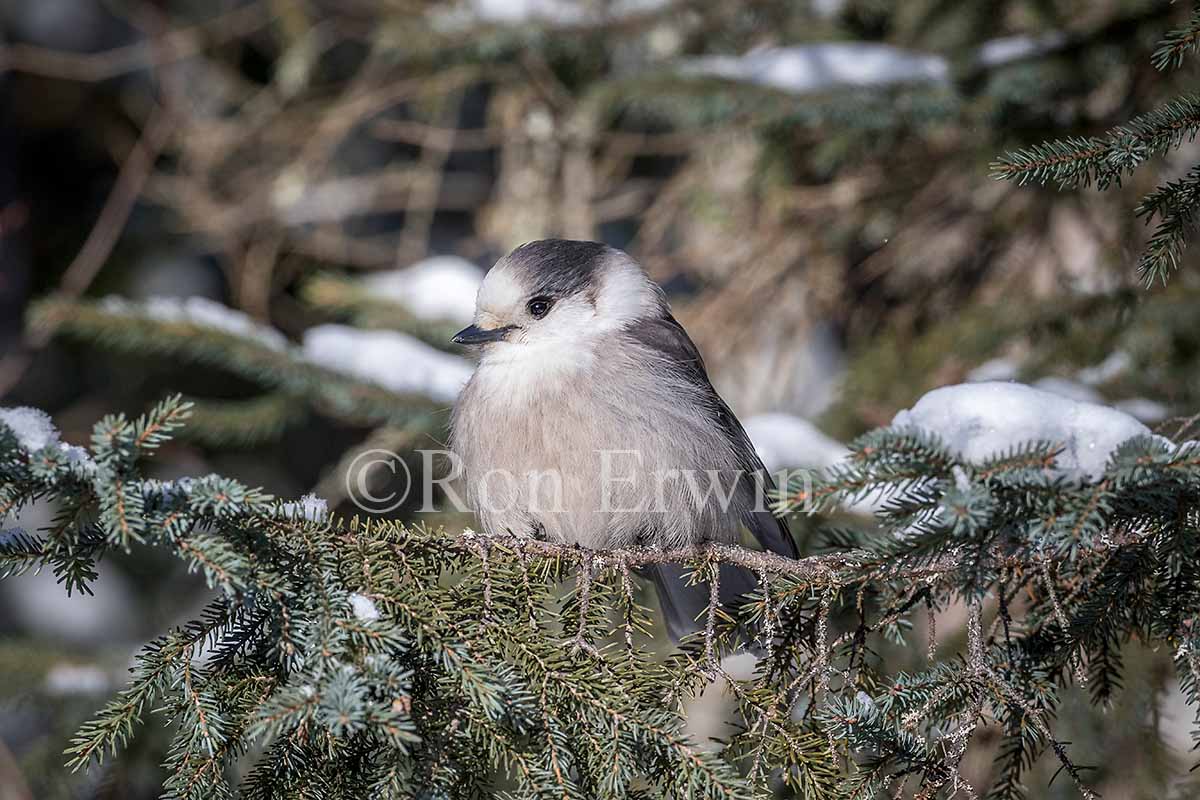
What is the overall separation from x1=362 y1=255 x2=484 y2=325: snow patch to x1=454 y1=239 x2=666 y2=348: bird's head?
3.36 ft

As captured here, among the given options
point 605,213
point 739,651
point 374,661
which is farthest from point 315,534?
point 605,213

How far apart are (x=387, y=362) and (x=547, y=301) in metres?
0.91

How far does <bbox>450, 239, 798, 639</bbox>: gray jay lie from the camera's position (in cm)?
248

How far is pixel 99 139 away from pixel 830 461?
439 centimetres

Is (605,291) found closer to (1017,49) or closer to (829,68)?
(829,68)

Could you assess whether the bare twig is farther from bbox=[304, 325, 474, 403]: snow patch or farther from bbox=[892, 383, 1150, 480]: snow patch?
bbox=[892, 383, 1150, 480]: snow patch

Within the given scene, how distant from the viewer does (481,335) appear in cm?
267

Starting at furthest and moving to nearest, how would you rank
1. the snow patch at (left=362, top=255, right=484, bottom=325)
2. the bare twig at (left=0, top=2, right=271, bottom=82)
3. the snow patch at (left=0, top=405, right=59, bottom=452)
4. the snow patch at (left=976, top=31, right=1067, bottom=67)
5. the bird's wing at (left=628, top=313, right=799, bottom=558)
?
1. the bare twig at (left=0, top=2, right=271, bottom=82)
2. the snow patch at (left=362, top=255, right=484, bottom=325)
3. the snow patch at (left=976, top=31, right=1067, bottom=67)
4. the bird's wing at (left=628, top=313, right=799, bottom=558)
5. the snow patch at (left=0, top=405, right=59, bottom=452)

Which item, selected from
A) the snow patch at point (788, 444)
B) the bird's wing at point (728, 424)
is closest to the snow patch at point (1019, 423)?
→ the bird's wing at point (728, 424)

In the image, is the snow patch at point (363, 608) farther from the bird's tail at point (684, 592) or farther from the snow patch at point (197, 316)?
the snow patch at point (197, 316)

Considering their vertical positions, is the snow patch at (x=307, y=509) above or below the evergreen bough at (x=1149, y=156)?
below

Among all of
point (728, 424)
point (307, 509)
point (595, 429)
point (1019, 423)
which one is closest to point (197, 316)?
point (595, 429)

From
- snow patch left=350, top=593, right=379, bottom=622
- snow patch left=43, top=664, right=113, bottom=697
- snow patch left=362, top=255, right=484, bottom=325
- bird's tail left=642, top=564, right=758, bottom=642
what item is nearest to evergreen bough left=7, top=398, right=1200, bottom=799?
snow patch left=350, top=593, right=379, bottom=622

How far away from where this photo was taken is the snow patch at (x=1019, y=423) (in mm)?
1583
